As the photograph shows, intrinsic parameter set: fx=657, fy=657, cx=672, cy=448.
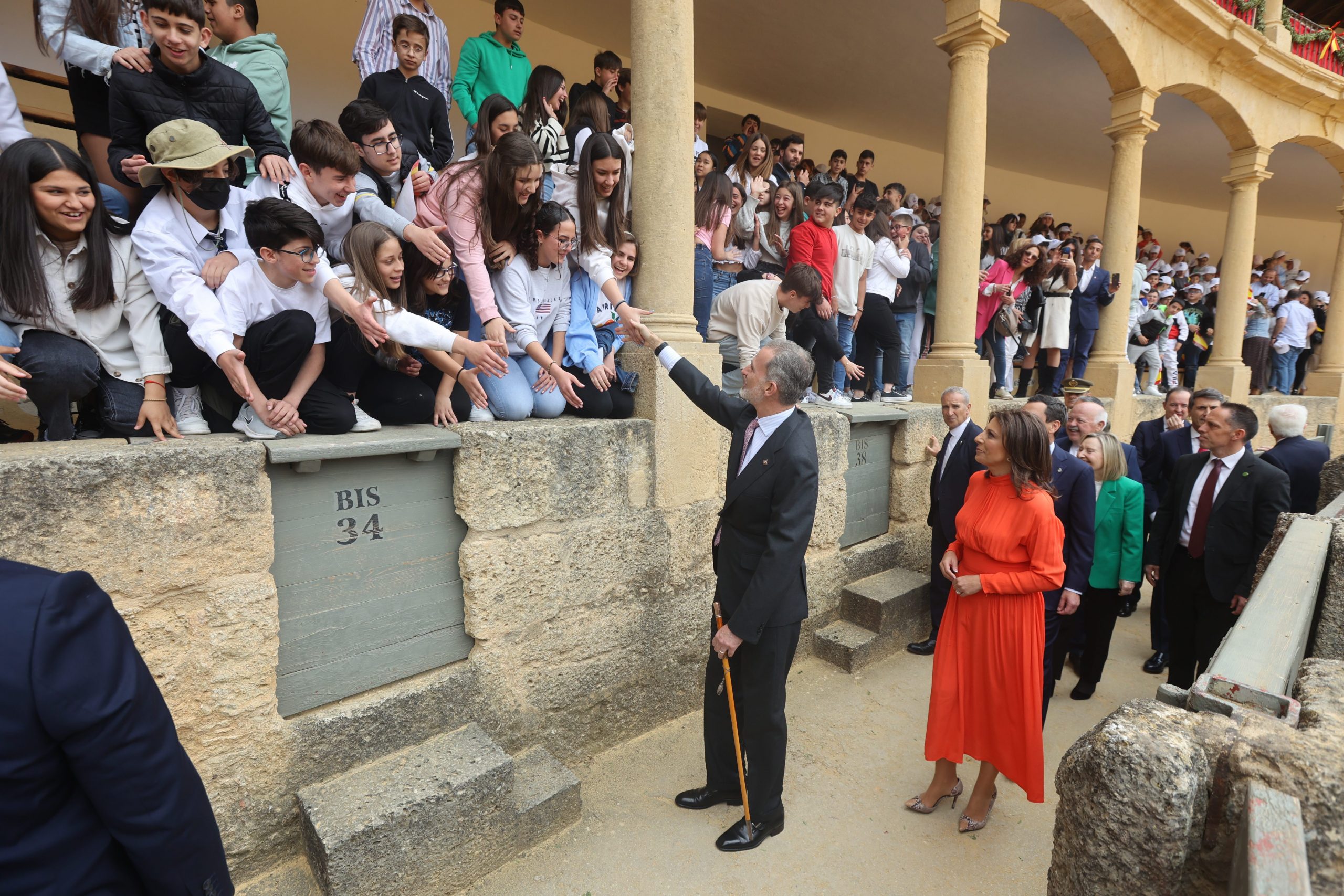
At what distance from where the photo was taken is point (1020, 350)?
8305mm

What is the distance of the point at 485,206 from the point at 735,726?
2776 millimetres

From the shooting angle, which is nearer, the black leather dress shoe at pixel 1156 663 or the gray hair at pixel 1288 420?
the gray hair at pixel 1288 420

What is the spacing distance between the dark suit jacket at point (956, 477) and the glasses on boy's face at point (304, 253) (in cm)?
403

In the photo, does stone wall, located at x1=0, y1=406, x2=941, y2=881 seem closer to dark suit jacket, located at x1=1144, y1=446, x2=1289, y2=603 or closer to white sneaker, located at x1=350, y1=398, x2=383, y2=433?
white sneaker, located at x1=350, y1=398, x2=383, y2=433

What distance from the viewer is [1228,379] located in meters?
10.0

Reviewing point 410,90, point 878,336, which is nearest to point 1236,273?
point 878,336

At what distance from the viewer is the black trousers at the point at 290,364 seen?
258 centimetres

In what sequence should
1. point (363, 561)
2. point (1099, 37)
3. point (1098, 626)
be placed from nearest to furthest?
point (363, 561)
point (1098, 626)
point (1099, 37)

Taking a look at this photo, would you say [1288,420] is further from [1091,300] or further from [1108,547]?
[1091,300]

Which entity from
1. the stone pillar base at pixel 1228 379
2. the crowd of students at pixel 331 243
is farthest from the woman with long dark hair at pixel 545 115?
the stone pillar base at pixel 1228 379

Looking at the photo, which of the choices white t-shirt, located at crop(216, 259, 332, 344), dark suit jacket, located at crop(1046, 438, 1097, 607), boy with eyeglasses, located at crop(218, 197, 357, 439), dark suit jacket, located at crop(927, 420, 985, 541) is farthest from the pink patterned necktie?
dark suit jacket, located at crop(927, 420, 985, 541)

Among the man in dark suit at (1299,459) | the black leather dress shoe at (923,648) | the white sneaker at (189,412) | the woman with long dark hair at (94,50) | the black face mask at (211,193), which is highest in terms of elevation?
the woman with long dark hair at (94,50)

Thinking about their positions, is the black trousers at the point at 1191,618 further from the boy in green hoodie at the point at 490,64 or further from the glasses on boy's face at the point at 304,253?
the boy in green hoodie at the point at 490,64

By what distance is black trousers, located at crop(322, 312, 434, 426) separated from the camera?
288 cm
